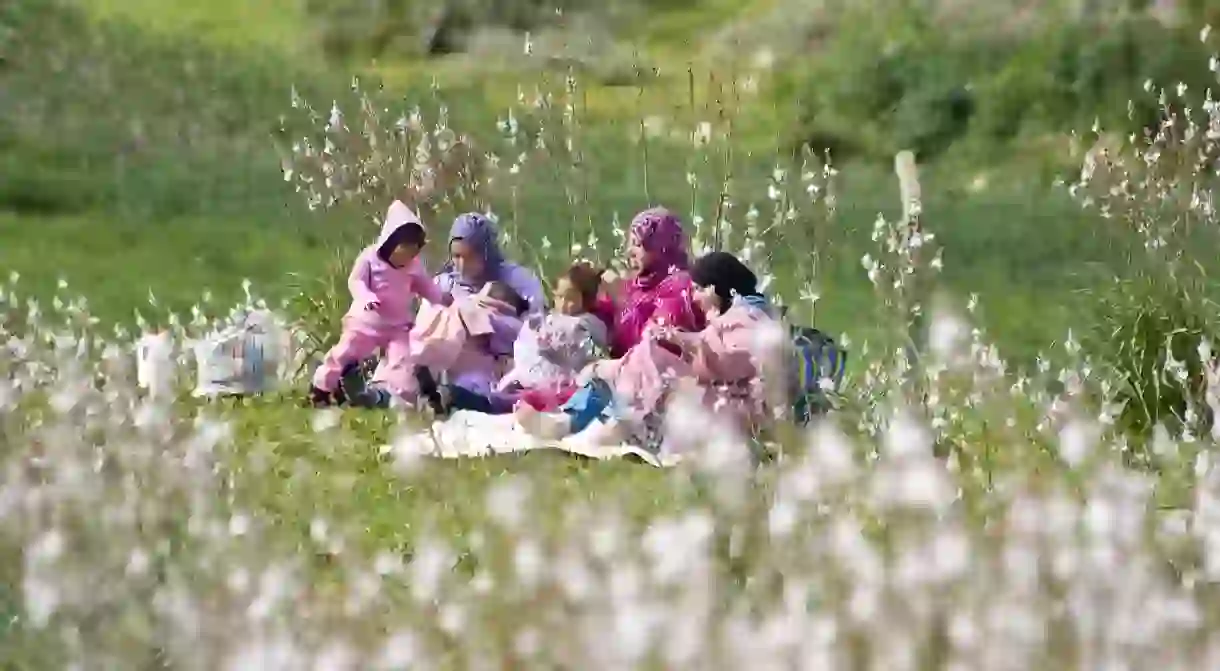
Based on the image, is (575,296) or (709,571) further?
(575,296)

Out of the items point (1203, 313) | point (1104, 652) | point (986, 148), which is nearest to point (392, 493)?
point (1203, 313)

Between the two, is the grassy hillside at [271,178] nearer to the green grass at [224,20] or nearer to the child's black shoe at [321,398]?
the green grass at [224,20]

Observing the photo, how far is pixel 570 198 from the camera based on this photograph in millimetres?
9164

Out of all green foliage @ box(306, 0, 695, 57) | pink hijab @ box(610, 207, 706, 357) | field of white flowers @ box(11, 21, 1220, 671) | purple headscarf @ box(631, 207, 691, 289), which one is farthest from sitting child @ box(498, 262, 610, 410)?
green foliage @ box(306, 0, 695, 57)

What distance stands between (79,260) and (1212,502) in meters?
12.3

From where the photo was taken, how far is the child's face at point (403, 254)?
8.57 meters

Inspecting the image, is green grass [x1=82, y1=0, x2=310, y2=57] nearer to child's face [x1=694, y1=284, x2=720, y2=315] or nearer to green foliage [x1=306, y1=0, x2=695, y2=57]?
green foliage [x1=306, y1=0, x2=695, y2=57]

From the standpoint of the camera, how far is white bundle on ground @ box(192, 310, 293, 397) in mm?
9070

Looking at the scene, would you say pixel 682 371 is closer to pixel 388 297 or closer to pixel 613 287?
pixel 613 287

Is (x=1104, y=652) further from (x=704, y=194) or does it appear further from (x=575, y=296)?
(x=704, y=194)

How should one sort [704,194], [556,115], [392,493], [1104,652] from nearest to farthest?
[1104,652]
[392,493]
[556,115]
[704,194]

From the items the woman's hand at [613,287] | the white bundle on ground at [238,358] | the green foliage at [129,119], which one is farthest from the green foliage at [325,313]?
the green foliage at [129,119]

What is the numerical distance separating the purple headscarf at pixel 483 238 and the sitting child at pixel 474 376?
0.34ft

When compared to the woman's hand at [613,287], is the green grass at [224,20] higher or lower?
lower
